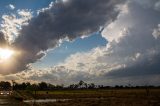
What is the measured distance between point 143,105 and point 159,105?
2.34 meters

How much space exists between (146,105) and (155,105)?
51.9 inches

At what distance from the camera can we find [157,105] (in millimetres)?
45969

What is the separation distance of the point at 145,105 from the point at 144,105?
0.53 feet

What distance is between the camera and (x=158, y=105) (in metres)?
45.8

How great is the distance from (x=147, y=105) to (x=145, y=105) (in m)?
0.41

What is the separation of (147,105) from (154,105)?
1.03 meters

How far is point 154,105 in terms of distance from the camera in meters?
46.0

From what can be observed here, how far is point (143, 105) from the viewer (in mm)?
46156

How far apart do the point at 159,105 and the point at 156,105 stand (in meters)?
0.43

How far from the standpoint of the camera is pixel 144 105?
46250 mm

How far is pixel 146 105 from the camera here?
46344 mm

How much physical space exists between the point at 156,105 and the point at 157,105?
160 mm
